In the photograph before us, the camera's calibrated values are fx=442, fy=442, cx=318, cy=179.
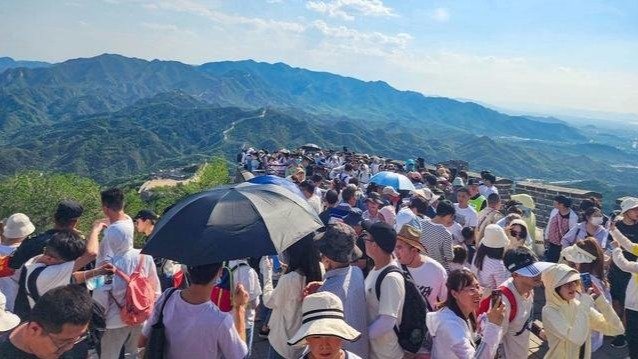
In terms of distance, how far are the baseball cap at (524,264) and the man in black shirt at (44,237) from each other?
11.5 feet

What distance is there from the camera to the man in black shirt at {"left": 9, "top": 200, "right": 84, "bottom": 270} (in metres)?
3.37

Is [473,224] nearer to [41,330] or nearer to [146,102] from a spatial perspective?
[41,330]

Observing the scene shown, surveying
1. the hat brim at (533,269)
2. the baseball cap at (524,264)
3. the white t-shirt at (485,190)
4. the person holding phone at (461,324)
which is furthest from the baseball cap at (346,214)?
the white t-shirt at (485,190)

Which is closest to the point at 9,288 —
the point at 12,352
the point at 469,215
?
the point at 12,352

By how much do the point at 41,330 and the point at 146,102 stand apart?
207 meters

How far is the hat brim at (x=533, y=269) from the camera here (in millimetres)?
3219

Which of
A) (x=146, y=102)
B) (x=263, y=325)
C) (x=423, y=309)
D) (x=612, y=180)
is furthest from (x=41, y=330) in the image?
(x=146, y=102)

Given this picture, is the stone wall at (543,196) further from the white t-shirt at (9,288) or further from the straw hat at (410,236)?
the white t-shirt at (9,288)

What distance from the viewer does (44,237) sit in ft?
11.4

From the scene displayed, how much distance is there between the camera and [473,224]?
5992 mm

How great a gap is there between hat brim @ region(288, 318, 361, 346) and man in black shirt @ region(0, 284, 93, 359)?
38.3 inches

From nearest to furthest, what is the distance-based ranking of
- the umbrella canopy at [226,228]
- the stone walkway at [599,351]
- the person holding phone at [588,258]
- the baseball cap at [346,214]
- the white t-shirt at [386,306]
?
the umbrella canopy at [226,228] → the white t-shirt at [386,306] → the person holding phone at [588,258] → the stone walkway at [599,351] → the baseball cap at [346,214]

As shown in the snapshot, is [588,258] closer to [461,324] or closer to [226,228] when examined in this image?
[461,324]

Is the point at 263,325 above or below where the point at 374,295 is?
below
